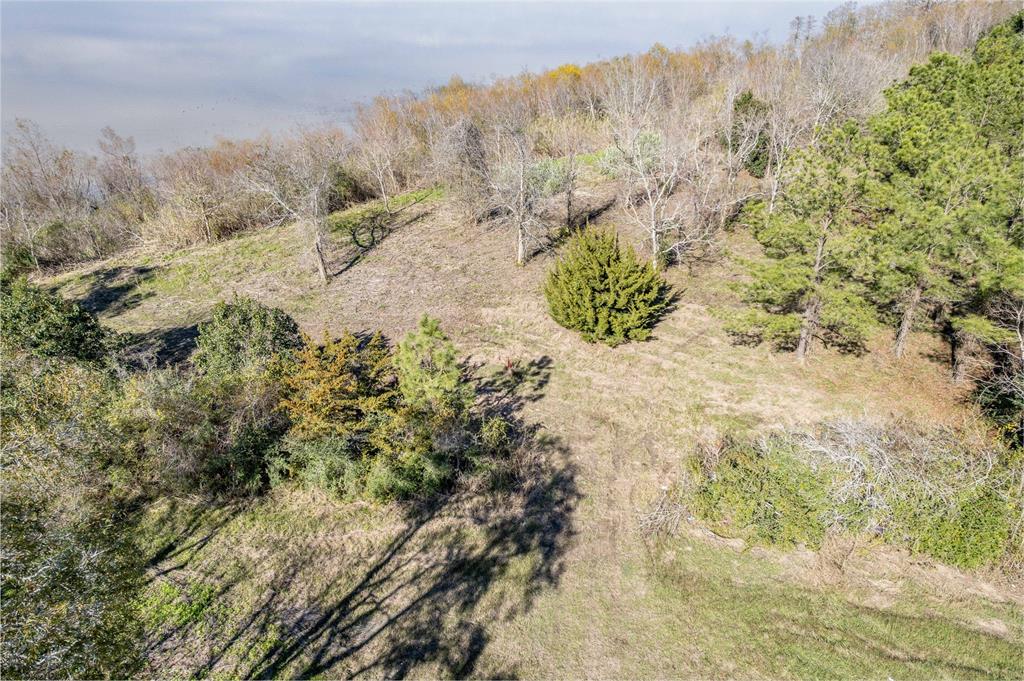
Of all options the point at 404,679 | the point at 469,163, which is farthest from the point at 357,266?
the point at 404,679

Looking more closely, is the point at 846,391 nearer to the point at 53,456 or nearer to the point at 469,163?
the point at 53,456

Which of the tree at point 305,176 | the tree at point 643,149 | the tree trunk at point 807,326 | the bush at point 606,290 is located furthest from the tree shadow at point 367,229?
the tree trunk at point 807,326

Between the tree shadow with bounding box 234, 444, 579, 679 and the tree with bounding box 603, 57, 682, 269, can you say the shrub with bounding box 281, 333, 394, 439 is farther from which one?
the tree with bounding box 603, 57, 682, 269

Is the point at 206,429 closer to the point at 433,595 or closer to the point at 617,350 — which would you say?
the point at 433,595

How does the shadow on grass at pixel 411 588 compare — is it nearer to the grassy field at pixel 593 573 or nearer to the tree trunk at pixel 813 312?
the grassy field at pixel 593 573

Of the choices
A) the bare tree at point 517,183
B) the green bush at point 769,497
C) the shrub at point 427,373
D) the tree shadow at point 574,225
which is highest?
the bare tree at point 517,183

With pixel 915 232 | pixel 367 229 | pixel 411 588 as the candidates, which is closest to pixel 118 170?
pixel 367 229
